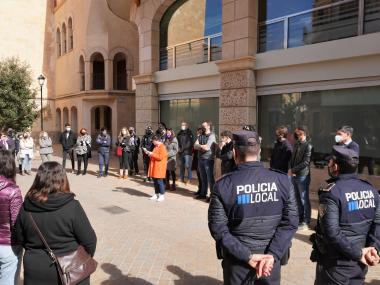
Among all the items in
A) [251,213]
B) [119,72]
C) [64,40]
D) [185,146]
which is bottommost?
[185,146]

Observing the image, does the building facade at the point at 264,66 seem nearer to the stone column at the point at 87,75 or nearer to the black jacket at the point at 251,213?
the black jacket at the point at 251,213

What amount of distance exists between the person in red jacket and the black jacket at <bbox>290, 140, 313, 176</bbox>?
466 centimetres

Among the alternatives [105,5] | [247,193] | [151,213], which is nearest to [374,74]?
[151,213]

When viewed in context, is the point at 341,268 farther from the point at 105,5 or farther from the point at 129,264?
the point at 105,5

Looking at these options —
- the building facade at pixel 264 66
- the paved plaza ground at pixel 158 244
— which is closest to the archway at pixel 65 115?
the building facade at pixel 264 66

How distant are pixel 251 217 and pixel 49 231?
147cm

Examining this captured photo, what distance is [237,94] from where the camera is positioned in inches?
424

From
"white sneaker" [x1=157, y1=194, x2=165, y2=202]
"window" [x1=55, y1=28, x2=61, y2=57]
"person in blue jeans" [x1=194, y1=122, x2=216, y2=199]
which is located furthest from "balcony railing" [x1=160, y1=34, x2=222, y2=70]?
"window" [x1=55, y1=28, x2=61, y2=57]

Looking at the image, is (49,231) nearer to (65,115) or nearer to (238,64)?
(238,64)

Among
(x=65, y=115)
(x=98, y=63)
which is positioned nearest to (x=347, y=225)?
(x=98, y=63)

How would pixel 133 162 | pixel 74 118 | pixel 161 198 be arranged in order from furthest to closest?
pixel 74 118
pixel 133 162
pixel 161 198

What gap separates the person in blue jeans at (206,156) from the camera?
29.4 ft

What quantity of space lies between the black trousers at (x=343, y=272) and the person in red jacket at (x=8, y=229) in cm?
252

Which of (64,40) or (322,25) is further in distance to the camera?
(64,40)
